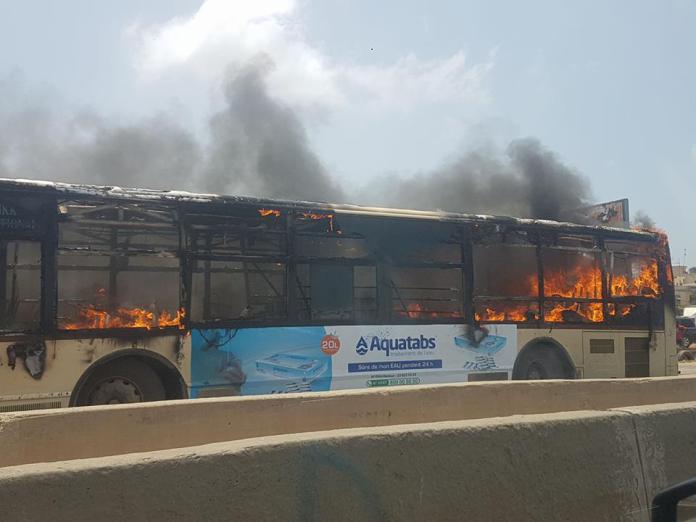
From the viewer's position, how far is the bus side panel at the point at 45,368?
6.23 metres

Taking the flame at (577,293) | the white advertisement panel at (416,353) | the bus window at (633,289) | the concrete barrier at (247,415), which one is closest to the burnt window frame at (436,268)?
the white advertisement panel at (416,353)

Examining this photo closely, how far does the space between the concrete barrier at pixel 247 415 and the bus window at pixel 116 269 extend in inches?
129

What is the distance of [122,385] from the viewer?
693cm

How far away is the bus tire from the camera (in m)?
9.63

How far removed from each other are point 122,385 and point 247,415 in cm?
340

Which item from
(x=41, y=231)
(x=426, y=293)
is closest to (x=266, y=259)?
(x=426, y=293)

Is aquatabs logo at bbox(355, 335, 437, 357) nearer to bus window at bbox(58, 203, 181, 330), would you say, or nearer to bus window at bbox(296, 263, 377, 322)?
bus window at bbox(296, 263, 377, 322)

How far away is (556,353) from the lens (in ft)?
32.6

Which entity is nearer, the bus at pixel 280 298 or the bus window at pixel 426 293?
the bus at pixel 280 298

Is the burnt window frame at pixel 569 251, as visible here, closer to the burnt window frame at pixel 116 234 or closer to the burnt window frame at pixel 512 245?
the burnt window frame at pixel 512 245

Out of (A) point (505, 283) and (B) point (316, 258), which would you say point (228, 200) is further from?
(A) point (505, 283)

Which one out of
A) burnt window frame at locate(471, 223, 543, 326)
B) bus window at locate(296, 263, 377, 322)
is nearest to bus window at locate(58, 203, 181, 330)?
bus window at locate(296, 263, 377, 322)

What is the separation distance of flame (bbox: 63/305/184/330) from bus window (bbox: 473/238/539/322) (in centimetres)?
451

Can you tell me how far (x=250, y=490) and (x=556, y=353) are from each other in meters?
8.54
